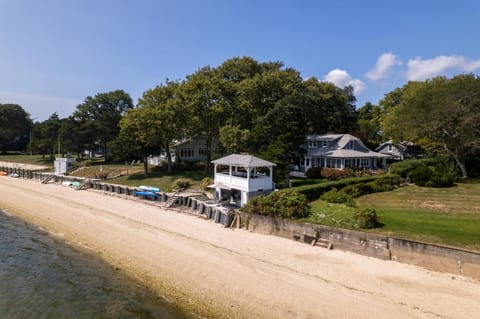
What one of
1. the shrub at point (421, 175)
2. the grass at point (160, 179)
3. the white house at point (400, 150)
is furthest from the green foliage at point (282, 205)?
the white house at point (400, 150)

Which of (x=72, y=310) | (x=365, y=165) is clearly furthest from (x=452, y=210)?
(x=72, y=310)

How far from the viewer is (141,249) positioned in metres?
17.3

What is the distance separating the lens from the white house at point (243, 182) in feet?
76.1

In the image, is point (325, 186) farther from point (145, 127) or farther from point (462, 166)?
point (145, 127)

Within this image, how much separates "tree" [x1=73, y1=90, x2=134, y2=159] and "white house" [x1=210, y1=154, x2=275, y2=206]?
36.2m

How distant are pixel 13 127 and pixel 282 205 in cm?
10407

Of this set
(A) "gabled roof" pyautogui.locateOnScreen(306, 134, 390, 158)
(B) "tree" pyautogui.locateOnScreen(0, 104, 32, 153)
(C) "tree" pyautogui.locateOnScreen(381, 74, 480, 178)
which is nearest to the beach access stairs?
(A) "gabled roof" pyautogui.locateOnScreen(306, 134, 390, 158)

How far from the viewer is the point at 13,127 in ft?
303

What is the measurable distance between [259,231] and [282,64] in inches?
1313

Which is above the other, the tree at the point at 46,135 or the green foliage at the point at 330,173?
the tree at the point at 46,135

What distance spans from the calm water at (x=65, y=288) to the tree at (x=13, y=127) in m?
91.0

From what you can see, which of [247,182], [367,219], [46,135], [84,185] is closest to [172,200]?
[247,182]

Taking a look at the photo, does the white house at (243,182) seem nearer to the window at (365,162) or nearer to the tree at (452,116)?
the window at (365,162)

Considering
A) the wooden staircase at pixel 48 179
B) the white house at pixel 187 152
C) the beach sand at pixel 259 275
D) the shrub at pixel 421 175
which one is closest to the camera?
the beach sand at pixel 259 275
